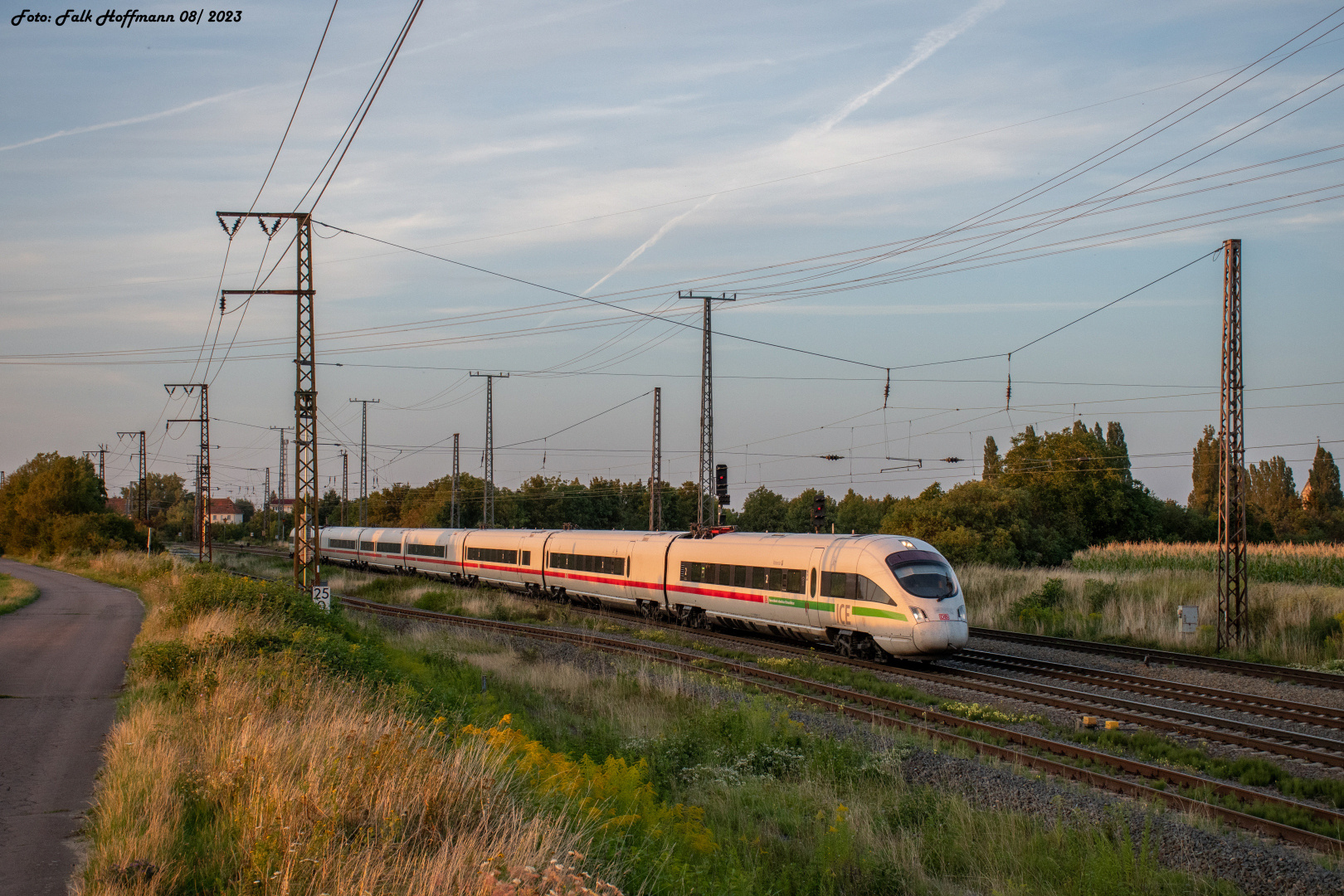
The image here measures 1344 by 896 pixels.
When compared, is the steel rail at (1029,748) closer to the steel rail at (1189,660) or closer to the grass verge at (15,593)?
Answer: the steel rail at (1189,660)

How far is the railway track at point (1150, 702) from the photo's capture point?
12.8 m

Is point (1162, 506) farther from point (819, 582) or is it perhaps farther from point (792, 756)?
point (792, 756)

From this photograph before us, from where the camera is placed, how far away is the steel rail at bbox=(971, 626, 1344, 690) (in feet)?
57.5

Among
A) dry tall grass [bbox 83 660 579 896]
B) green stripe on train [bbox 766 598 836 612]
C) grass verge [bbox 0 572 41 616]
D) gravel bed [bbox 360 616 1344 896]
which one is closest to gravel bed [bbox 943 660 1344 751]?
green stripe on train [bbox 766 598 836 612]

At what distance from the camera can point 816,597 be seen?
20.9 metres

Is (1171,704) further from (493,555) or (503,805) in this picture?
(493,555)

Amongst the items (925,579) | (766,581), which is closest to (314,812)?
(925,579)

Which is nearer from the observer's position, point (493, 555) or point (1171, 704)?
point (1171, 704)

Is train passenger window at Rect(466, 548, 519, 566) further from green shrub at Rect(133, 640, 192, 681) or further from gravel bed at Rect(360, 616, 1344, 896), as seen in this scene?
gravel bed at Rect(360, 616, 1344, 896)

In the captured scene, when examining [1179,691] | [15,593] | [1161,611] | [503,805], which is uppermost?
[503,805]

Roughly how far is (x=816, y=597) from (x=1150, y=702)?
7.05m

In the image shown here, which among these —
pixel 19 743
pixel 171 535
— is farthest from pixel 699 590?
pixel 171 535

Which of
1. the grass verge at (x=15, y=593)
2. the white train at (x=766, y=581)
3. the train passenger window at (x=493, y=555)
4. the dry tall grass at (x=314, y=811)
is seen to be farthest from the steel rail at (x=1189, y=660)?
the grass verge at (x=15, y=593)

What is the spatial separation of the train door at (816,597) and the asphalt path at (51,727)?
43.5 feet
